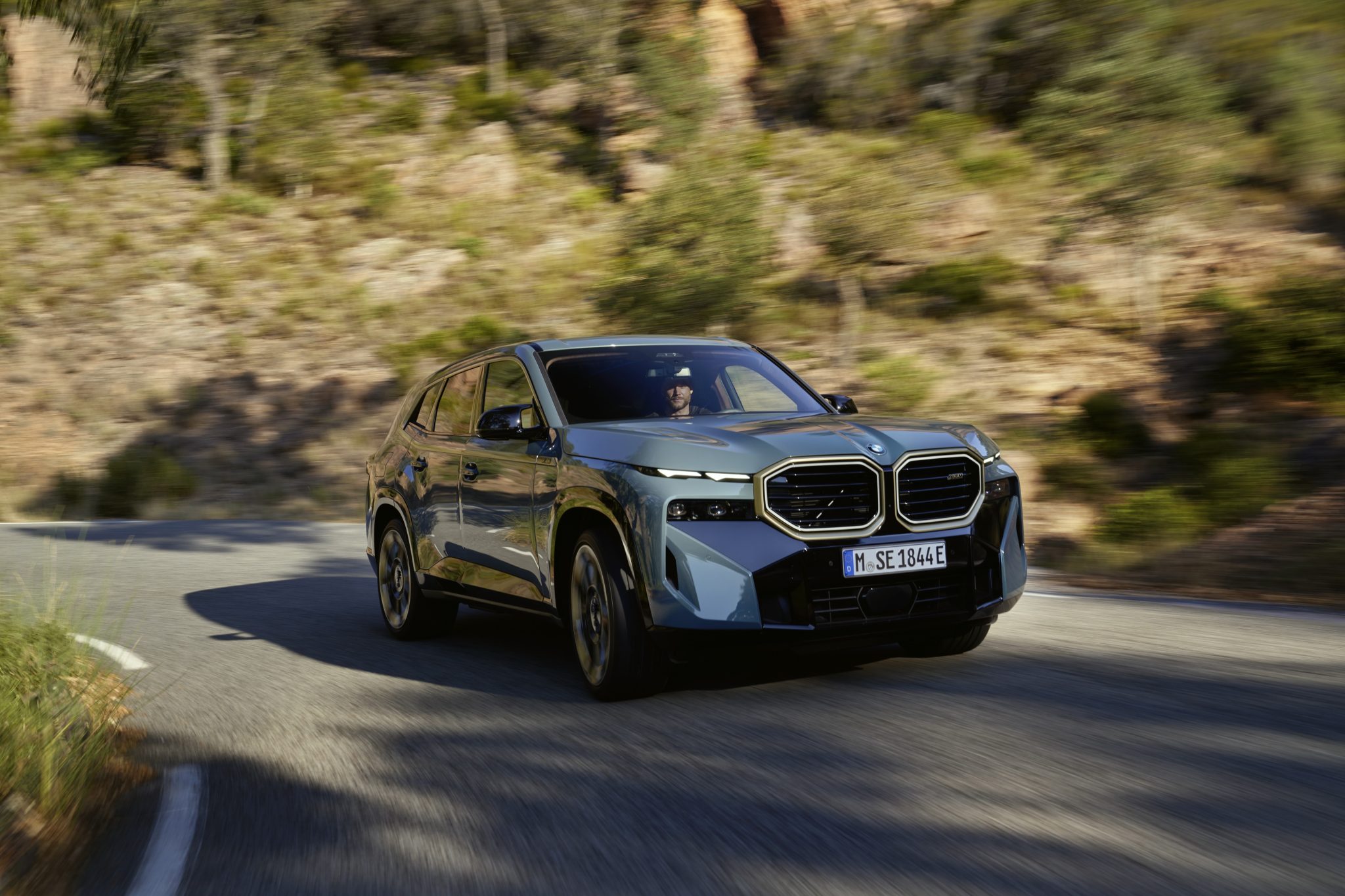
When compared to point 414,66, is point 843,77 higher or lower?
lower

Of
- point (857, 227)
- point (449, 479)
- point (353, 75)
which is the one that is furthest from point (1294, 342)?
point (353, 75)

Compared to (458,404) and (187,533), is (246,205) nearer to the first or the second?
(187,533)

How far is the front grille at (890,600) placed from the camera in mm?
5785

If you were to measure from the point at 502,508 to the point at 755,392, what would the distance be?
158 centimetres

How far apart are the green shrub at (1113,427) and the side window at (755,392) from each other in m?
15.8

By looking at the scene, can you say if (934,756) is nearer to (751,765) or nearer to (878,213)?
(751,765)

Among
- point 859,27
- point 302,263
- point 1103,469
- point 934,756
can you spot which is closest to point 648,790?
point 934,756

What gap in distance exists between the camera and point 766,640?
5.73 m

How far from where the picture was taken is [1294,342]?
23109 mm

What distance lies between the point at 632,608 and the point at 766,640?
24.0 inches

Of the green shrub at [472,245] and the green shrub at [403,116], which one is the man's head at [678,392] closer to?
the green shrub at [472,245]

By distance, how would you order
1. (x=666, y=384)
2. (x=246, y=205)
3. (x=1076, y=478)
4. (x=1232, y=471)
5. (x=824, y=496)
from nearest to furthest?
(x=824, y=496) → (x=666, y=384) → (x=1232, y=471) → (x=1076, y=478) → (x=246, y=205)

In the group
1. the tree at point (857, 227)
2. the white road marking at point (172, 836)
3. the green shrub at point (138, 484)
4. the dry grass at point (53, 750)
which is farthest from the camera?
the tree at point (857, 227)

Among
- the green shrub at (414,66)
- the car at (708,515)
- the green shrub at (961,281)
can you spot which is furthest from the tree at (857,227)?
the car at (708,515)
